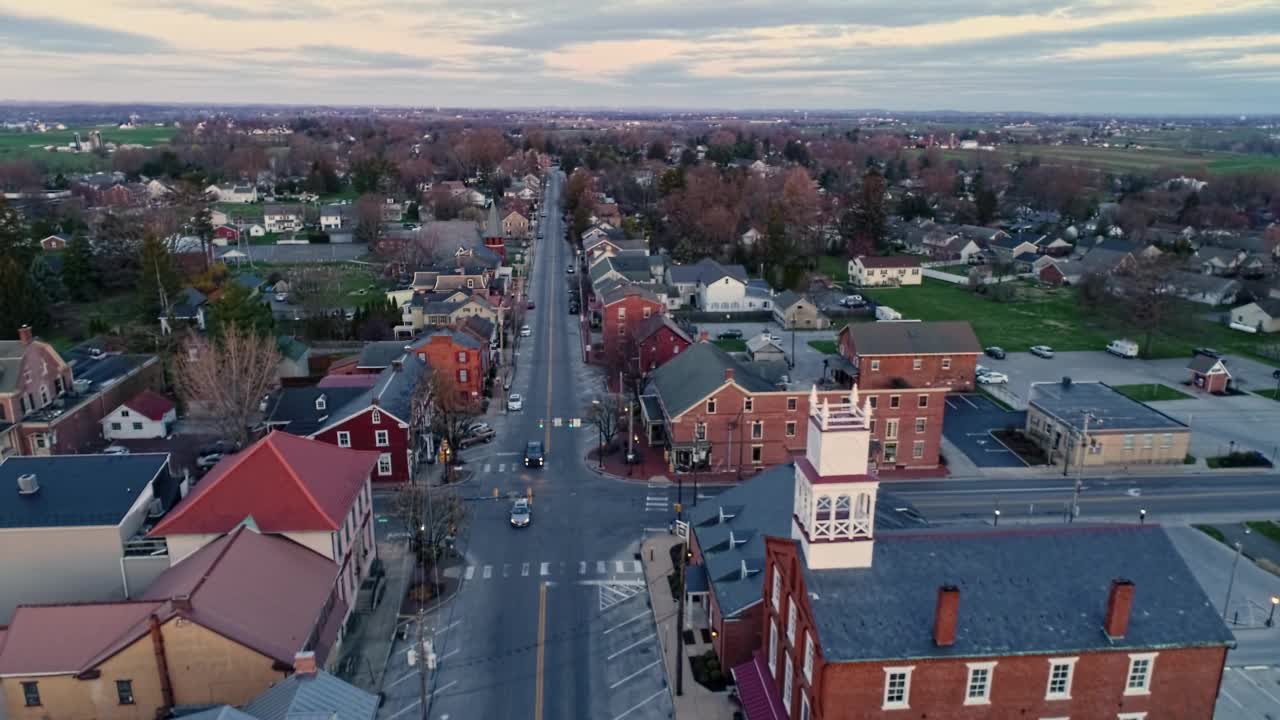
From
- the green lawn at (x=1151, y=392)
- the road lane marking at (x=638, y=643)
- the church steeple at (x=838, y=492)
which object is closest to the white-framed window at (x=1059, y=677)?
the church steeple at (x=838, y=492)

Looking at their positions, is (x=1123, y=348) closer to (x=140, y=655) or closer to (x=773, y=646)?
(x=773, y=646)

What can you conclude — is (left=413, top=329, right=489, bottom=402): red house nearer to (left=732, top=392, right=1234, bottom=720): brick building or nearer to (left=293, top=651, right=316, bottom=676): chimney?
(left=293, top=651, right=316, bottom=676): chimney

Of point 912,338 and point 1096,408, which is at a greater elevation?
point 912,338

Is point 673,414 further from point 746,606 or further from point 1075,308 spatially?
point 1075,308

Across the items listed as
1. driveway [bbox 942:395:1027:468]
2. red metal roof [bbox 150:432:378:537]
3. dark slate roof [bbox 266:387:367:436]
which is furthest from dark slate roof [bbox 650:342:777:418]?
red metal roof [bbox 150:432:378:537]

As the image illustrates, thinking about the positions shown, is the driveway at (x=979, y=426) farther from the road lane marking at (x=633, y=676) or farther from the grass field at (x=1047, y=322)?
the road lane marking at (x=633, y=676)

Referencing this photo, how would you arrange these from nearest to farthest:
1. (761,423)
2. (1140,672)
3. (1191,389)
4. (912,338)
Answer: (1140,672) → (761,423) → (912,338) → (1191,389)

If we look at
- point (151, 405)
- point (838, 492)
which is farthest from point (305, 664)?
point (151, 405)
